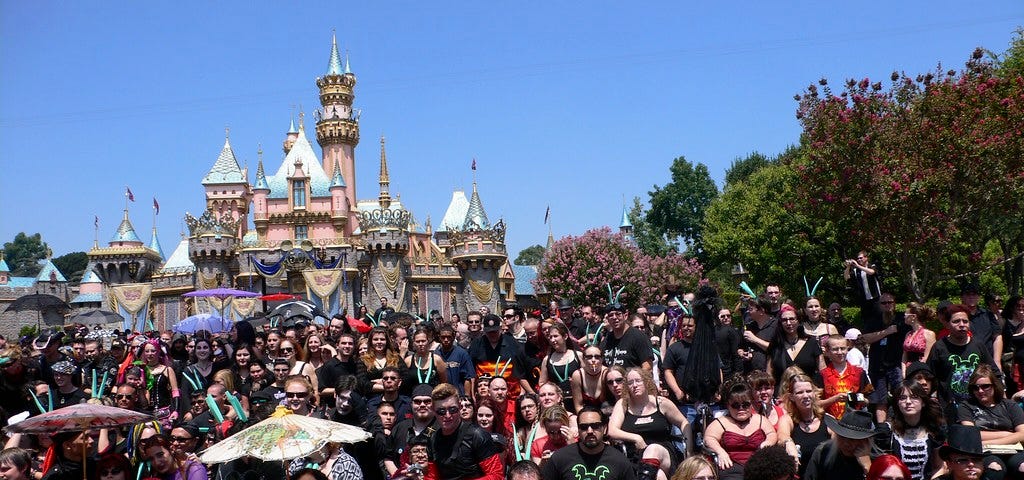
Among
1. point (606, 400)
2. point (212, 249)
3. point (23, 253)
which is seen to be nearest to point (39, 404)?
point (606, 400)

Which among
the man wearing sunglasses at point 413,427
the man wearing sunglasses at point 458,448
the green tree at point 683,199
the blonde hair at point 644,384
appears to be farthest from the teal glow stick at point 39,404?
the green tree at point 683,199

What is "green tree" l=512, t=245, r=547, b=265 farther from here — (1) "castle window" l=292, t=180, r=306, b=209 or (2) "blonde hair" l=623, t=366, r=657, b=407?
(2) "blonde hair" l=623, t=366, r=657, b=407

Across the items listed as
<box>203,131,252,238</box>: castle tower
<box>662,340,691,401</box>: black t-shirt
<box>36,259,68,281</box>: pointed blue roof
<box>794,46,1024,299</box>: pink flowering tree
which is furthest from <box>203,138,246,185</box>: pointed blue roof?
<box>662,340,691,401</box>: black t-shirt

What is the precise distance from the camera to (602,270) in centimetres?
5162

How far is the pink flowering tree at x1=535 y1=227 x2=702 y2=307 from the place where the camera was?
169ft

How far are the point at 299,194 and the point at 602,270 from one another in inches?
735

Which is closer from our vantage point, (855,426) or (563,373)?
(855,426)

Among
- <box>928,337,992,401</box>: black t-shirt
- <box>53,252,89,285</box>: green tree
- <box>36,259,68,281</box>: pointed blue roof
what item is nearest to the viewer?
<box>928,337,992,401</box>: black t-shirt

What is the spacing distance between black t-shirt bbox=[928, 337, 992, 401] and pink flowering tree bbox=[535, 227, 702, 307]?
137 ft

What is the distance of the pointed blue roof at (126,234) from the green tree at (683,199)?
35254 millimetres

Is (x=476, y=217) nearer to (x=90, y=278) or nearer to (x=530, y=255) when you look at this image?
(x=90, y=278)

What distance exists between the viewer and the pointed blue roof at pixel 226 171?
200 feet

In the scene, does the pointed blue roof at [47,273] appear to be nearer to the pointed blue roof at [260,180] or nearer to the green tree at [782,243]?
the pointed blue roof at [260,180]

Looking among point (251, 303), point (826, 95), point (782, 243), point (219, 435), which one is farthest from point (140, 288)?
point (219, 435)
